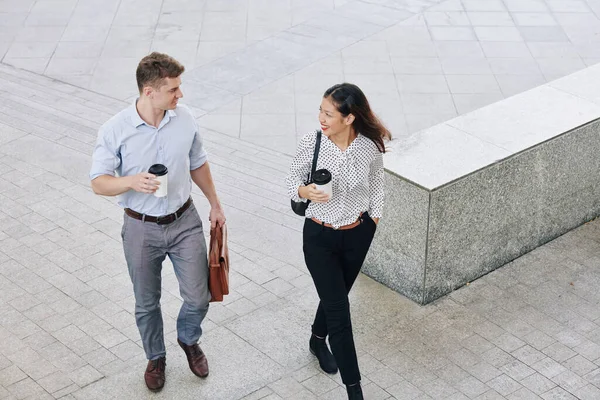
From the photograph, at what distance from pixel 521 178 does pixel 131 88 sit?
17.6 ft

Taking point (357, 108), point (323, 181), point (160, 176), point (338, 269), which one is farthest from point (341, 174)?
point (160, 176)

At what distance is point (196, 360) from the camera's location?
6047 mm

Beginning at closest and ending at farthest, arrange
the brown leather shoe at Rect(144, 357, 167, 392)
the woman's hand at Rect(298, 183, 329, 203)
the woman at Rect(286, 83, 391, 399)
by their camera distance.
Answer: the woman's hand at Rect(298, 183, 329, 203) → the woman at Rect(286, 83, 391, 399) → the brown leather shoe at Rect(144, 357, 167, 392)

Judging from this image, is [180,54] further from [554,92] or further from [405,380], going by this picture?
[405,380]

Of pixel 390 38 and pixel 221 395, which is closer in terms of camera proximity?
pixel 221 395

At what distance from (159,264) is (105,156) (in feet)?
2.63

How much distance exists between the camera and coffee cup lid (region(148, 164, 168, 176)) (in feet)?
16.8

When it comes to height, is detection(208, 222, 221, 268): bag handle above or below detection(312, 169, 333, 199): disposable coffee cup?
below

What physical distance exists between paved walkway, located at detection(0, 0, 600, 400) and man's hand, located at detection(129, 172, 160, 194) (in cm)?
153

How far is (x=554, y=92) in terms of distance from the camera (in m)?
7.84

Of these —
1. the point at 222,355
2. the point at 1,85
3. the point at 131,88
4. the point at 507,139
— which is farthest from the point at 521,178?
the point at 1,85

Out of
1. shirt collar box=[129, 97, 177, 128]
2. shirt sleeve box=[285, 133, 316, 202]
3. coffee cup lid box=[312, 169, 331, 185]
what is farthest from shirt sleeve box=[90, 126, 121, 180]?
coffee cup lid box=[312, 169, 331, 185]

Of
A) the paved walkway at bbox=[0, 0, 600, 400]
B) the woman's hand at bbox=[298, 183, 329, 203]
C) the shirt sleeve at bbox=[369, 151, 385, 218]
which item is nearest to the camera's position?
the woman's hand at bbox=[298, 183, 329, 203]

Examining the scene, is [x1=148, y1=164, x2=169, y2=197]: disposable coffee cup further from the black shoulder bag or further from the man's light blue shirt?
the black shoulder bag
